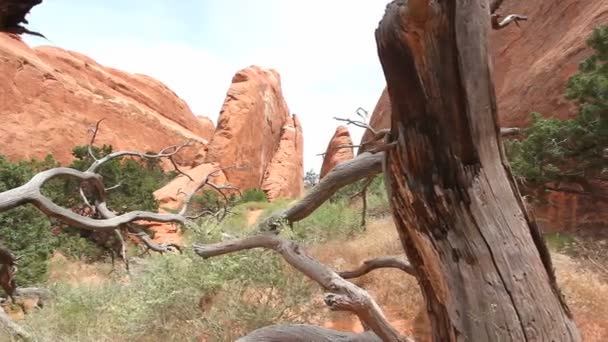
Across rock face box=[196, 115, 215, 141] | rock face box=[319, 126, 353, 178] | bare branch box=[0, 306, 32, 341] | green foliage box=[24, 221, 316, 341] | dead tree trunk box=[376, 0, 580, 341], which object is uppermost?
rock face box=[196, 115, 215, 141]

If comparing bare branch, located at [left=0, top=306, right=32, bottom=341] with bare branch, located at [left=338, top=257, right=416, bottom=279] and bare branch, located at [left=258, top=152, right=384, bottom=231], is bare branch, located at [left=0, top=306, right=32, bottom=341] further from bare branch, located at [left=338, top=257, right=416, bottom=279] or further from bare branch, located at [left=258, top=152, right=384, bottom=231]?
bare branch, located at [left=338, top=257, right=416, bottom=279]

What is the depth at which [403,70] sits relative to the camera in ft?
7.52

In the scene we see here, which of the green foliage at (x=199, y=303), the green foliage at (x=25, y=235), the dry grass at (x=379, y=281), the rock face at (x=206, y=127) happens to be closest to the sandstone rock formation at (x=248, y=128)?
the rock face at (x=206, y=127)

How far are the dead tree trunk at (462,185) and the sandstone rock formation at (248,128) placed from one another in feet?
81.9

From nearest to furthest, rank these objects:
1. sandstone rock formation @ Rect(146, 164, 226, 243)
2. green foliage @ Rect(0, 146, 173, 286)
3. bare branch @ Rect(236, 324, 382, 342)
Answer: bare branch @ Rect(236, 324, 382, 342) → green foliage @ Rect(0, 146, 173, 286) → sandstone rock formation @ Rect(146, 164, 226, 243)

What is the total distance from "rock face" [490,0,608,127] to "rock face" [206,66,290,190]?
51.0ft

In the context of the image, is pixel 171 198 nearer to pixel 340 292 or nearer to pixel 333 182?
pixel 333 182

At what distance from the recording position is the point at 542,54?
49.1ft

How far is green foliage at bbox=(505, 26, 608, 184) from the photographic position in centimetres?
832

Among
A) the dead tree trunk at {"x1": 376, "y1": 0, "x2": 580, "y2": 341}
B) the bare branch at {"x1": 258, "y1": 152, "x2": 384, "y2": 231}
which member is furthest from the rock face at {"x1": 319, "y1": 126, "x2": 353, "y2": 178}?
the dead tree trunk at {"x1": 376, "y1": 0, "x2": 580, "y2": 341}

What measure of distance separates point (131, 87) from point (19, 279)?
33.8m

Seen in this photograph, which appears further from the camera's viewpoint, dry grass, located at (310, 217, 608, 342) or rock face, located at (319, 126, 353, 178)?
rock face, located at (319, 126, 353, 178)

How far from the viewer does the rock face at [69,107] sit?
2914cm

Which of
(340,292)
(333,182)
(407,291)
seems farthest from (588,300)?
(340,292)
